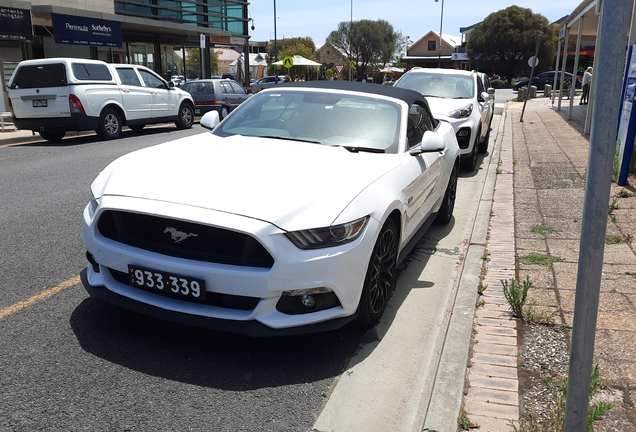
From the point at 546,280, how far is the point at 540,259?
54 cm

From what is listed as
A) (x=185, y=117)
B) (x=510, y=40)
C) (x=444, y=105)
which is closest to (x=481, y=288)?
(x=444, y=105)

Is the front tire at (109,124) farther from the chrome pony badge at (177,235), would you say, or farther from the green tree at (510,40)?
the green tree at (510,40)

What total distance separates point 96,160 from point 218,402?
861 centimetres

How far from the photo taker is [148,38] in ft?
96.5

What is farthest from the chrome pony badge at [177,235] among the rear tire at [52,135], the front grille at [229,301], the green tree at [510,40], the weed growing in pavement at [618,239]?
the green tree at [510,40]

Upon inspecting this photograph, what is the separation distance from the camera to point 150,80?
15688mm

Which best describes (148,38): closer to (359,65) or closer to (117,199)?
(117,199)

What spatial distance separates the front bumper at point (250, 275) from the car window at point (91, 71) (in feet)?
36.8

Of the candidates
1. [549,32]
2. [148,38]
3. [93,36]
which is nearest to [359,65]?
[549,32]

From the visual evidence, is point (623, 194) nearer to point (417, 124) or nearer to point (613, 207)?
point (613, 207)

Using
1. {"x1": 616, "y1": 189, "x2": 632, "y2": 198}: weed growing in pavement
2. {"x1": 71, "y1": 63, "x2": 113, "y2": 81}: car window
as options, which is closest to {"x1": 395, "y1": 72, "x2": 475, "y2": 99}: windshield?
{"x1": 616, "y1": 189, "x2": 632, "y2": 198}: weed growing in pavement

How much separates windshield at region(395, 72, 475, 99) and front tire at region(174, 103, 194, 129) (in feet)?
25.8

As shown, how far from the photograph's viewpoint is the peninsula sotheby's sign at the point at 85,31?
2064 centimetres

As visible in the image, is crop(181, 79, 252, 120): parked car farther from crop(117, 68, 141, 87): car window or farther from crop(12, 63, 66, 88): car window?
crop(12, 63, 66, 88): car window
